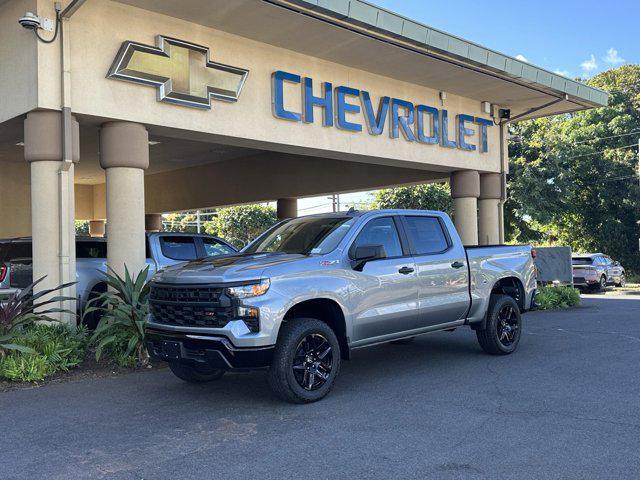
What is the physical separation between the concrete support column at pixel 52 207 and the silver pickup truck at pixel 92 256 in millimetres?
610

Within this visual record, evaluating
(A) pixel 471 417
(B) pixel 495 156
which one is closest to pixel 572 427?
(A) pixel 471 417

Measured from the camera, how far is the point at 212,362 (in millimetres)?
5719

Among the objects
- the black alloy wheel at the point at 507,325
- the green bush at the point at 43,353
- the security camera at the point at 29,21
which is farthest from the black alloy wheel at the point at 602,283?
the security camera at the point at 29,21

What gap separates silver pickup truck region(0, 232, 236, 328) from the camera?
979cm

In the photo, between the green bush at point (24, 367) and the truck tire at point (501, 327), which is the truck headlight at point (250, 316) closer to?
the green bush at point (24, 367)

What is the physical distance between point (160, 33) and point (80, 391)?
569 cm

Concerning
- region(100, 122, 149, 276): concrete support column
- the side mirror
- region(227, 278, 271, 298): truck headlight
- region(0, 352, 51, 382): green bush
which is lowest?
region(0, 352, 51, 382): green bush

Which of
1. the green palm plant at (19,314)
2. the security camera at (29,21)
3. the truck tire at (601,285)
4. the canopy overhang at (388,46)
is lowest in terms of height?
the truck tire at (601,285)

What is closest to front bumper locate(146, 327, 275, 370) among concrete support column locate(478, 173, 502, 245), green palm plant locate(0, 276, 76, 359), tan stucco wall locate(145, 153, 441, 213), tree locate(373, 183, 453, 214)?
green palm plant locate(0, 276, 76, 359)

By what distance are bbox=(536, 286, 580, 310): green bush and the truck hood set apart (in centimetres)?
1044

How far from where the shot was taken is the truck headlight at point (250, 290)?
5.74 metres

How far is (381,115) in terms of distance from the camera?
13039mm

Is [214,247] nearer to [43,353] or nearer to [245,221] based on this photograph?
[43,353]

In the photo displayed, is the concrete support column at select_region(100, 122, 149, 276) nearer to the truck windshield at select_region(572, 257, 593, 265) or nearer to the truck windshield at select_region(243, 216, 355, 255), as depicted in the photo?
the truck windshield at select_region(243, 216, 355, 255)
